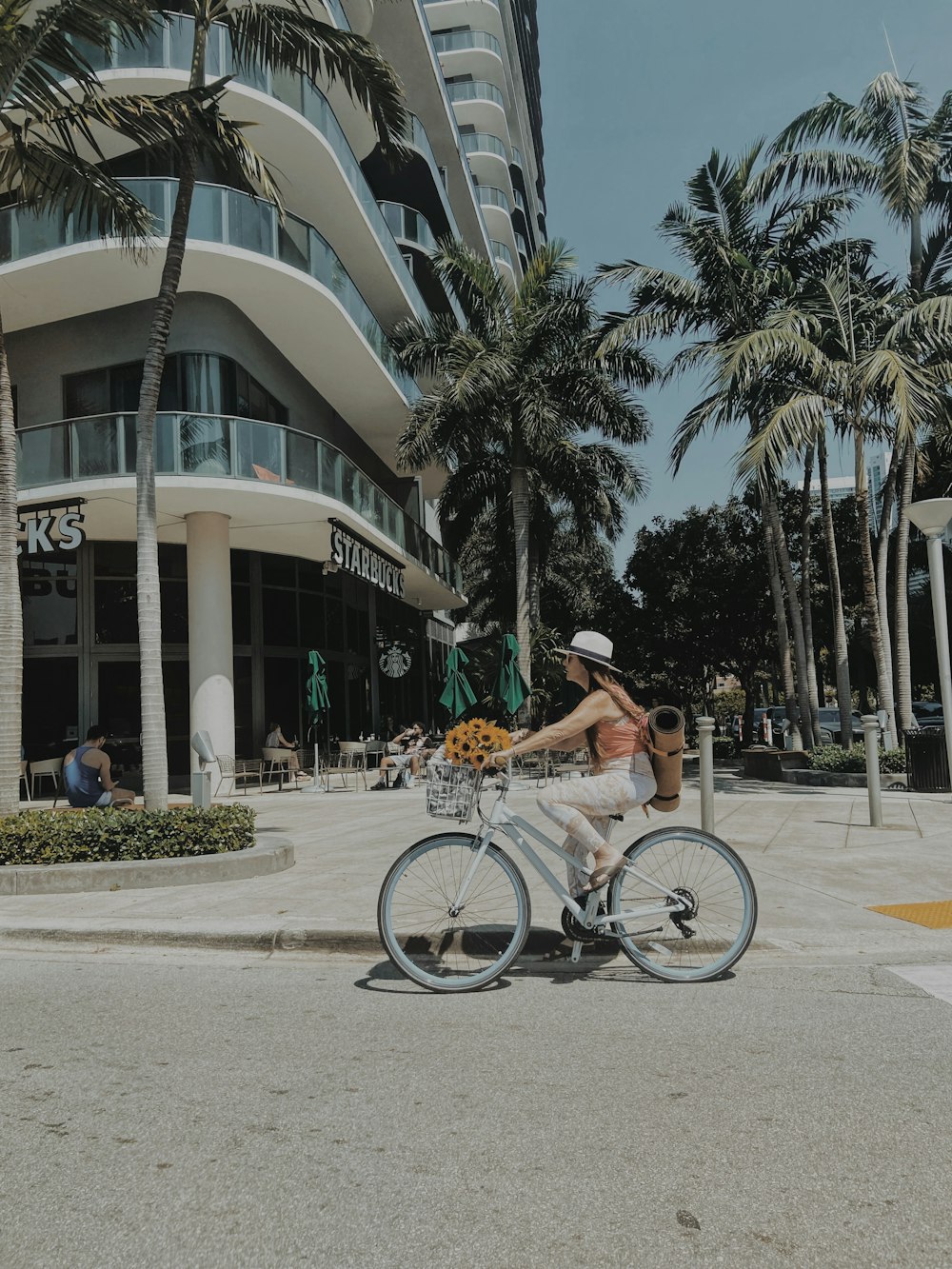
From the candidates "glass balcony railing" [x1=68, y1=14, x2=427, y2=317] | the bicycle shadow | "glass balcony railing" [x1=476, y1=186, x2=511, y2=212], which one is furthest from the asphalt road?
"glass balcony railing" [x1=476, y1=186, x2=511, y2=212]

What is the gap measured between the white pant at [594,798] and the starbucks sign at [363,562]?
48.1ft

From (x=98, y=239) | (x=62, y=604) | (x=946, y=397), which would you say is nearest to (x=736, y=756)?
(x=946, y=397)

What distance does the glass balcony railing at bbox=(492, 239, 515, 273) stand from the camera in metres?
45.6

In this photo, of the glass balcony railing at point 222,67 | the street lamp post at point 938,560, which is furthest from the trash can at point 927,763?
the glass balcony railing at point 222,67

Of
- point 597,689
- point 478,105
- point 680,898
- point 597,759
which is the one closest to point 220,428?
point 597,689

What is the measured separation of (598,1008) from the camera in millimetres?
4672

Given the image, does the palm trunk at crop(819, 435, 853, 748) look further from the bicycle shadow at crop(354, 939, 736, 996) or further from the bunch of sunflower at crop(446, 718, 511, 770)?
the bunch of sunflower at crop(446, 718, 511, 770)

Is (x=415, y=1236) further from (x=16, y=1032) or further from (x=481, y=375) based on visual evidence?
(x=481, y=375)

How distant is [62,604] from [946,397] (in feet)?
57.1

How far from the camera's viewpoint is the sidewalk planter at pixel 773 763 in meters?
19.1

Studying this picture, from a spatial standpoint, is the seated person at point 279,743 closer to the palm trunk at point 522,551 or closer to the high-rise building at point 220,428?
the high-rise building at point 220,428

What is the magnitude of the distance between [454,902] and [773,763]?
50.6 feet

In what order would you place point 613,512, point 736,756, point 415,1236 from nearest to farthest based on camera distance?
point 415,1236
point 613,512
point 736,756

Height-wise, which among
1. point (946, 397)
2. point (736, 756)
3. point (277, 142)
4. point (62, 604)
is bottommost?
point (736, 756)
